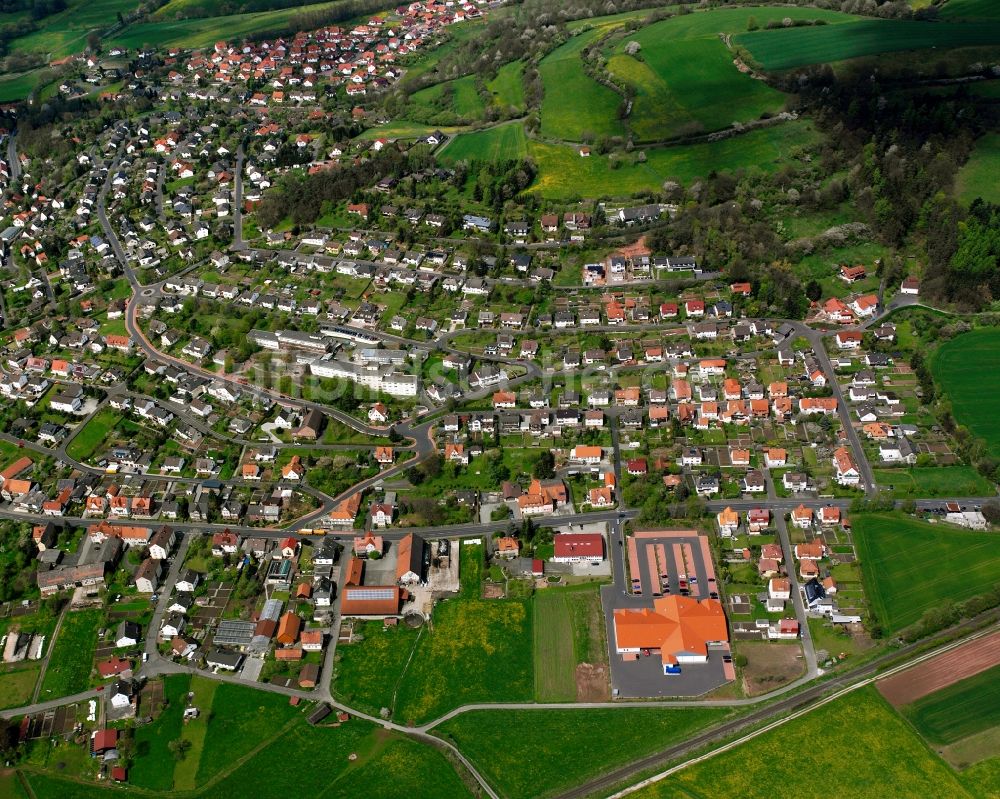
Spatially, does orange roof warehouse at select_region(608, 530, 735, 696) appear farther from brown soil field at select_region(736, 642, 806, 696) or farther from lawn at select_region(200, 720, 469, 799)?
lawn at select_region(200, 720, 469, 799)

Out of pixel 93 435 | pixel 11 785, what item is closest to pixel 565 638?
pixel 11 785

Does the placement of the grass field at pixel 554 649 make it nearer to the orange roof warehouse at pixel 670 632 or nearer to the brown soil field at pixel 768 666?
the orange roof warehouse at pixel 670 632

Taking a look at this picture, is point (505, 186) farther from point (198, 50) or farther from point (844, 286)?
point (198, 50)

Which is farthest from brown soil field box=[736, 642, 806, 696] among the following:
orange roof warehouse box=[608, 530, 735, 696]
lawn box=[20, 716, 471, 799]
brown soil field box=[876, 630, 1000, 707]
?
lawn box=[20, 716, 471, 799]

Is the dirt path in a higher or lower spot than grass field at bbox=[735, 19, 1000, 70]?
lower

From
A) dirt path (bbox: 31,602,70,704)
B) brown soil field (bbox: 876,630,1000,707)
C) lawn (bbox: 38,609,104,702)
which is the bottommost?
dirt path (bbox: 31,602,70,704)

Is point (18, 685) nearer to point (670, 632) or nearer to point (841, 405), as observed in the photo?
point (670, 632)
